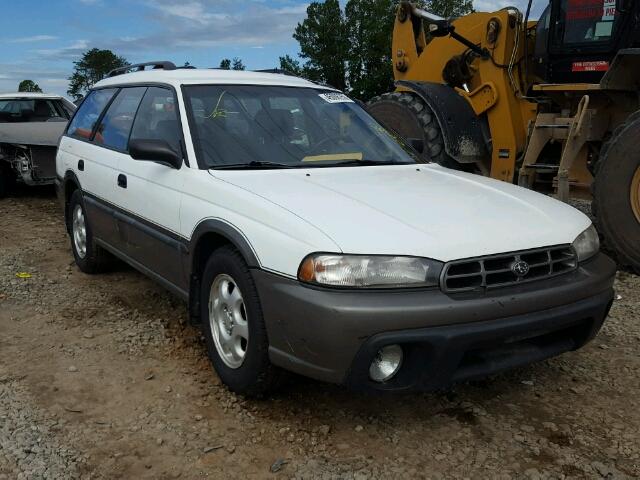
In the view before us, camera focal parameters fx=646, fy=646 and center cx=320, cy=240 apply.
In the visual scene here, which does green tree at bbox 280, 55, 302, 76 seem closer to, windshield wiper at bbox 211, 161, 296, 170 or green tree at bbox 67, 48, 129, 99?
green tree at bbox 67, 48, 129, 99

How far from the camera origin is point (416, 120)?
6930mm

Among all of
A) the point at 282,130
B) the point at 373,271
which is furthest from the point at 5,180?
the point at 373,271

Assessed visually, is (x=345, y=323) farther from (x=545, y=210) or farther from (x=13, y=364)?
(x=13, y=364)

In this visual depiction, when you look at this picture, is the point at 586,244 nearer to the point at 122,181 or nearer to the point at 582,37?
the point at 122,181

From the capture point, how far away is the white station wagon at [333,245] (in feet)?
8.75

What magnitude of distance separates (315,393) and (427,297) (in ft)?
3.41

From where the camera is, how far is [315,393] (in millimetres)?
3387

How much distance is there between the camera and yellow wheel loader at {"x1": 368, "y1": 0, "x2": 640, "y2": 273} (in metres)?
5.36

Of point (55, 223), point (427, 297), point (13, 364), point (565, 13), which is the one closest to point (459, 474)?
point (427, 297)

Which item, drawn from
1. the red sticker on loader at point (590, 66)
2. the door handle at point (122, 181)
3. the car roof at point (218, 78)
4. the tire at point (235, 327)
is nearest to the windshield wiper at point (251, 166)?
the tire at point (235, 327)

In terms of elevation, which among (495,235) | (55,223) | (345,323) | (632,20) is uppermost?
(632,20)

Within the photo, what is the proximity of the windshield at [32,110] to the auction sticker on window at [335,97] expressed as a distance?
7.32 metres

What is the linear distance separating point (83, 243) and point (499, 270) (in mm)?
3957

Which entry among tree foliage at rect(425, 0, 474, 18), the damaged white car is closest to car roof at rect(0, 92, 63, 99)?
the damaged white car
